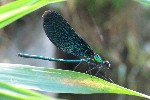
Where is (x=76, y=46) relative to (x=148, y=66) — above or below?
below

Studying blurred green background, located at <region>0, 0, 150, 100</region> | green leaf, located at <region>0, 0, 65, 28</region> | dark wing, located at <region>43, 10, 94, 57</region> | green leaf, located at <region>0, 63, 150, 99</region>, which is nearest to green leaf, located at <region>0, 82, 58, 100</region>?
green leaf, located at <region>0, 63, 150, 99</region>

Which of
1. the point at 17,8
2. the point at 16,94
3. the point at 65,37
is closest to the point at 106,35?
the point at 65,37

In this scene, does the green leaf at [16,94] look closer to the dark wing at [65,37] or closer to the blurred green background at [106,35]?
the dark wing at [65,37]

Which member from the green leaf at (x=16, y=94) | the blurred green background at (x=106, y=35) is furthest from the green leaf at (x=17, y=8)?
the blurred green background at (x=106, y=35)

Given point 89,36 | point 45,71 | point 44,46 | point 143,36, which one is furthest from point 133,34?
point 45,71

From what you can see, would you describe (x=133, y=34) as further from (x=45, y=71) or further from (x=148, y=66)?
(x=45, y=71)

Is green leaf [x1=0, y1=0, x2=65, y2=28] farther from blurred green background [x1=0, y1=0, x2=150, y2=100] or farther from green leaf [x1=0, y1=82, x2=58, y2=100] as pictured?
blurred green background [x1=0, y1=0, x2=150, y2=100]
